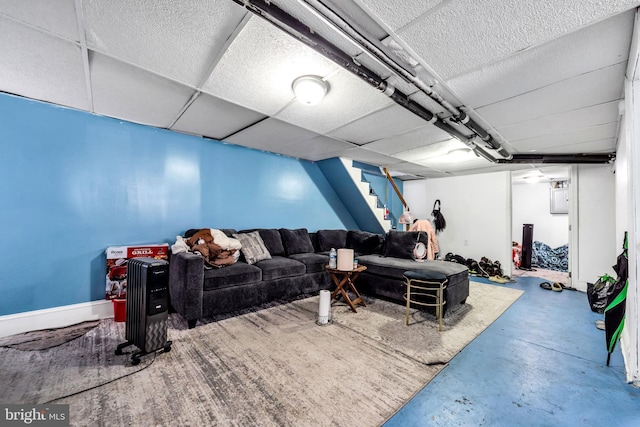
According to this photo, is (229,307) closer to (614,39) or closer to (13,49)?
(13,49)

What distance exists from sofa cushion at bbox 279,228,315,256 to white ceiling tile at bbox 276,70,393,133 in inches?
75.4

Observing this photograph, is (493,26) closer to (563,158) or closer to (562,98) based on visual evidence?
(562,98)

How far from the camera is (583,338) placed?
259 cm

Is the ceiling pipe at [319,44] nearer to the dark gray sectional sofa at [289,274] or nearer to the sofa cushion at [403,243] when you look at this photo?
the sofa cushion at [403,243]

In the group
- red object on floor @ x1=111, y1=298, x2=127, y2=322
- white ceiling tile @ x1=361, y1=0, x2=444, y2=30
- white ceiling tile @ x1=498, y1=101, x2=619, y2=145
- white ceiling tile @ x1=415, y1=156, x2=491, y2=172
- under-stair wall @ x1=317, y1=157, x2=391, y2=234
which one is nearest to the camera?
white ceiling tile @ x1=361, y1=0, x2=444, y2=30

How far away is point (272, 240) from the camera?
13.6 feet

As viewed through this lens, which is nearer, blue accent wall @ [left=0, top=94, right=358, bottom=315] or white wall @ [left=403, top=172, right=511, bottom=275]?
blue accent wall @ [left=0, top=94, right=358, bottom=315]

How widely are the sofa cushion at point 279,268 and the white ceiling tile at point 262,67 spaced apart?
199 cm

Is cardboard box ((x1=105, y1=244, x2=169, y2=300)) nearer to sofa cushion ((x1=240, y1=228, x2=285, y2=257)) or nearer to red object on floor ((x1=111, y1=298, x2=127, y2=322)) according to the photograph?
red object on floor ((x1=111, y1=298, x2=127, y2=322))

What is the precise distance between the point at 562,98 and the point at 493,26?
148cm

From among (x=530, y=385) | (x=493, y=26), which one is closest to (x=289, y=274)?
(x=530, y=385)

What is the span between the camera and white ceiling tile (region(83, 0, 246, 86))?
56.0 inches

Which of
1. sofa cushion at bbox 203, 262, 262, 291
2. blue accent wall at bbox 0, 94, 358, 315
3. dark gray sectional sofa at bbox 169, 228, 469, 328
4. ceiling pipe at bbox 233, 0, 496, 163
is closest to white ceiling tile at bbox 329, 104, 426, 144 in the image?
ceiling pipe at bbox 233, 0, 496, 163

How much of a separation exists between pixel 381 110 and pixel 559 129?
2.37m
